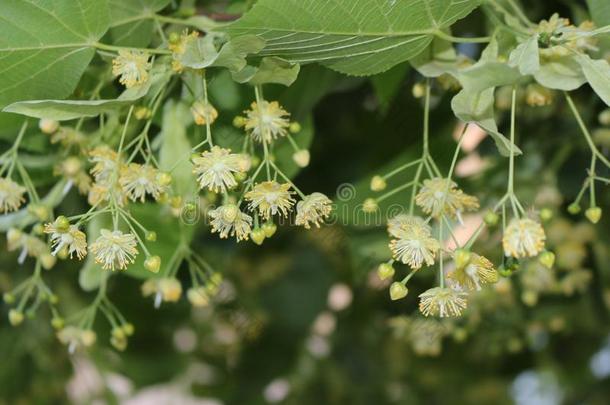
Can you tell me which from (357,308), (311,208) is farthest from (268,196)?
(357,308)

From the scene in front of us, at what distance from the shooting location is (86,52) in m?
0.46

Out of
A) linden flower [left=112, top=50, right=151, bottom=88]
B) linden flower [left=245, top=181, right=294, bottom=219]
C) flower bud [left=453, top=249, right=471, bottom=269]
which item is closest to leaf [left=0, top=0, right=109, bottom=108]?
linden flower [left=112, top=50, right=151, bottom=88]

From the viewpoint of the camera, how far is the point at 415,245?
1.42 feet

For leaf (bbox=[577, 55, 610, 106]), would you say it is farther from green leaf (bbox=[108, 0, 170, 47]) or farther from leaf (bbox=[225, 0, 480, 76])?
green leaf (bbox=[108, 0, 170, 47])

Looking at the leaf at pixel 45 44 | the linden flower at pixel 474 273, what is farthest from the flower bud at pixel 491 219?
the leaf at pixel 45 44

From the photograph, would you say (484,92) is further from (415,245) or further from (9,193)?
(9,193)

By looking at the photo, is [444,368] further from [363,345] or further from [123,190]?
[123,190]

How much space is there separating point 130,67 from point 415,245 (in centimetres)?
18

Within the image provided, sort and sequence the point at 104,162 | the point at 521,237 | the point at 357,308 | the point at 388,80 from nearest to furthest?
the point at 521,237 → the point at 104,162 → the point at 388,80 → the point at 357,308

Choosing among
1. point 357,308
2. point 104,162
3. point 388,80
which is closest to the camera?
point 104,162

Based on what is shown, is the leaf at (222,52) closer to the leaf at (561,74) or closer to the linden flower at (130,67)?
the linden flower at (130,67)

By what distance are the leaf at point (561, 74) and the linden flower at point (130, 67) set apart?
21cm

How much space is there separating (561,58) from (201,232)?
0.48 metres

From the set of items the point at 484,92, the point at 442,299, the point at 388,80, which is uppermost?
the point at 388,80
